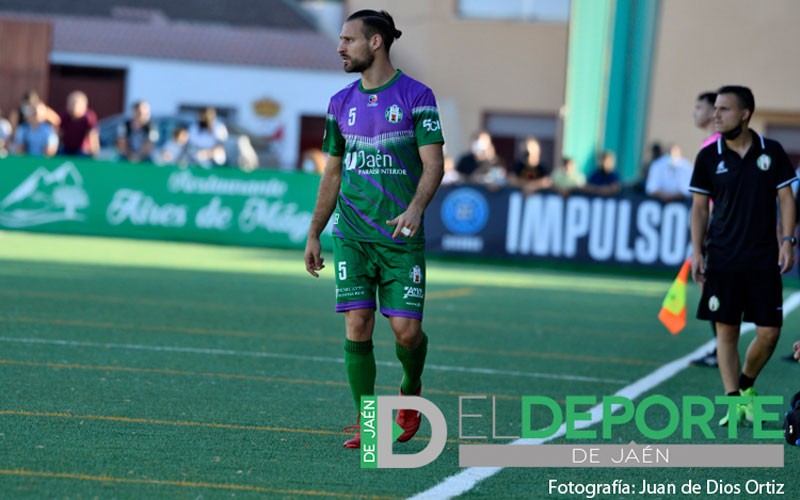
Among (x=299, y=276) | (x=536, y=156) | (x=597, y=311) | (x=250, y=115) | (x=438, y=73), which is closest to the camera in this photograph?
(x=597, y=311)

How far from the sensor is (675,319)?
1163cm

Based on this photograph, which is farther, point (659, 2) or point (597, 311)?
point (659, 2)

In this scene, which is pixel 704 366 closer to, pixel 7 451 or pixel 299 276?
pixel 7 451

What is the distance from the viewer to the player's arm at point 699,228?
29.8 ft

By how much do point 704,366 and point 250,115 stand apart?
132 ft

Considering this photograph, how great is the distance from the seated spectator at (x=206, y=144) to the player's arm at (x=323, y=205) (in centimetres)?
1809

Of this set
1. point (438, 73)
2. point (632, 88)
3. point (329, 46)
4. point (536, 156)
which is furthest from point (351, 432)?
point (329, 46)

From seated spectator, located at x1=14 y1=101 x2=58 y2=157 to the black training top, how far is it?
18201 mm

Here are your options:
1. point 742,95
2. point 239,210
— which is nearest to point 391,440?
point 742,95

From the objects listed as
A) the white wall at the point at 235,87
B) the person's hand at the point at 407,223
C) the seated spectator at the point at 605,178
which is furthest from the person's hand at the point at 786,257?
the white wall at the point at 235,87

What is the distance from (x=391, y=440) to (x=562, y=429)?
1.51m

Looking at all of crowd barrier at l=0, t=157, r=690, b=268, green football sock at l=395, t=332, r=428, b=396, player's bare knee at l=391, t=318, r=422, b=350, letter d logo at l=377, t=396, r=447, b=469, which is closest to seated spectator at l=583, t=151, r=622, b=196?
crowd barrier at l=0, t=157, r=690, b=268

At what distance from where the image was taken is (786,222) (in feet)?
29.4

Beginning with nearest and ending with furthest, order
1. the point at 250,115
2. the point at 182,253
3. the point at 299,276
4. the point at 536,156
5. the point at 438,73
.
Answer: the point at 299,276 → the point at 182,253 → the point at 536,156 → the point at 438,73 → the point at 250,115
